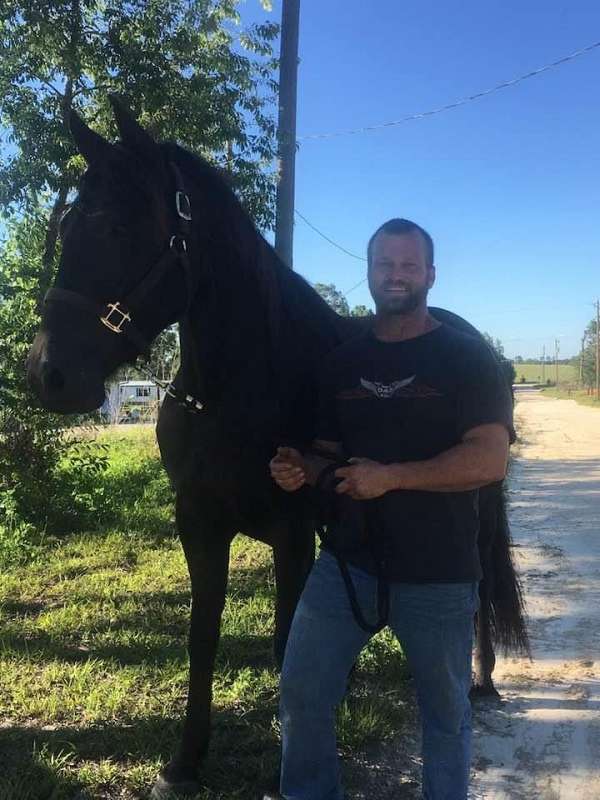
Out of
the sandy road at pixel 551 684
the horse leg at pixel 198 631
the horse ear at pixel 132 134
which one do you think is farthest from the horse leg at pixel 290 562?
the horse ear at pixel 132 134

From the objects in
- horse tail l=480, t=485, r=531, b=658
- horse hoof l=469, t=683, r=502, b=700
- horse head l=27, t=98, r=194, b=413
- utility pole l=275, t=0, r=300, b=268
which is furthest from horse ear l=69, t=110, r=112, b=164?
utility pole l=275, t=0, r=300, b=268

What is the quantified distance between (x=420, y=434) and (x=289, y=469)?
382 millimetres

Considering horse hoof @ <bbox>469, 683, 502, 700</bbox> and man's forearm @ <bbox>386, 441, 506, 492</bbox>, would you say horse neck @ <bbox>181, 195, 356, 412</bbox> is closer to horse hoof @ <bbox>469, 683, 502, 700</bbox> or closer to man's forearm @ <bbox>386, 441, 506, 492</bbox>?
man's forearm @ <bbox>386, 441, 506, 492</bbox>

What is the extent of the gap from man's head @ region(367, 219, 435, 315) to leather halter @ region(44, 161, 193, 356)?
57 cm

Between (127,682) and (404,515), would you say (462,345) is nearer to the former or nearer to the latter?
(404,515)

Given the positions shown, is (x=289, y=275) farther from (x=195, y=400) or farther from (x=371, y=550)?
(x=371, y=550)

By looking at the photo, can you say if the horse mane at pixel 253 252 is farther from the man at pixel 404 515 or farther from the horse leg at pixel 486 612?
the horse leg at pixel 486 612

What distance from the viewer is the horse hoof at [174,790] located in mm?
2328

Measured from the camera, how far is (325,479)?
1788mm

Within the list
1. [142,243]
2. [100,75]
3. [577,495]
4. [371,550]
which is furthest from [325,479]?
[577,495]

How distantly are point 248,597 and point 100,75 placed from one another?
490 centimetres

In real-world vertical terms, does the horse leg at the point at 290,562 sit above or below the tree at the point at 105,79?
below

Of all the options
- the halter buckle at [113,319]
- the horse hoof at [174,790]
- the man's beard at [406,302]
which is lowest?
the horse hoof at [174,790]

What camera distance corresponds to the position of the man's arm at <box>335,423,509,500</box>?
1.60 metres
